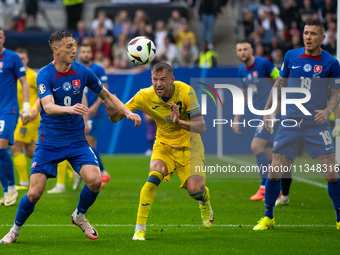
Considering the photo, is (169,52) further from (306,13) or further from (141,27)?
(306,13)

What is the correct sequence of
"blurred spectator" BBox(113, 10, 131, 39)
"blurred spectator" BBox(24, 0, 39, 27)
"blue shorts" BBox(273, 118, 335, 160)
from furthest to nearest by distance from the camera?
"blurred spectator" BBox(24, 0, 39, 27) → "blurred spectator" BBox(113, 10, 131, 39) → "blue shorts" BBox(273, 118, 335, 160)

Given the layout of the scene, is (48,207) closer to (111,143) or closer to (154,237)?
(154,237)

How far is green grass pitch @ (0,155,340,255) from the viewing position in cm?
669

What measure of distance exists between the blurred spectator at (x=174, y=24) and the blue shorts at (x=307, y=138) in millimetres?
13801

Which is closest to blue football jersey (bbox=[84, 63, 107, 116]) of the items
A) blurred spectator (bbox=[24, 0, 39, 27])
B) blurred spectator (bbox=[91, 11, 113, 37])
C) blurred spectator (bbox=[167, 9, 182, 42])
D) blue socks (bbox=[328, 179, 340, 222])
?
blue socks (bbox=[328, 179, 340, 222])

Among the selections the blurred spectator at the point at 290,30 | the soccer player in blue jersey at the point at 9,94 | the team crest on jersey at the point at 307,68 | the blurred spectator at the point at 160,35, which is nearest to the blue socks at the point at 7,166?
the soccer player in blue jersey at the point at 9,94

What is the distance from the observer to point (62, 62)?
6773 millimetres

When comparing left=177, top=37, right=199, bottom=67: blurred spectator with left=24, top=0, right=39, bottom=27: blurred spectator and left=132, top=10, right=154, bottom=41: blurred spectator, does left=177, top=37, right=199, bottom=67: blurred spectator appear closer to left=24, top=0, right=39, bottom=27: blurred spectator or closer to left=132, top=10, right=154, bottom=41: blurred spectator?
left=132, top=10, right=154, bottom=41: blurred spectator

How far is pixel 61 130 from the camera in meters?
6.85

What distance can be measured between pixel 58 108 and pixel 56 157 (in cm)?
72

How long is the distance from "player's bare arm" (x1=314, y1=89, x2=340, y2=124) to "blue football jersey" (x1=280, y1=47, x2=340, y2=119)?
0.29 feet

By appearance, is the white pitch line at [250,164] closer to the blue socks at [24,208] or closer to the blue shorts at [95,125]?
the blue shorts at [95,125]

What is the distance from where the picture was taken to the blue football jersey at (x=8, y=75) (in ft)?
31.0

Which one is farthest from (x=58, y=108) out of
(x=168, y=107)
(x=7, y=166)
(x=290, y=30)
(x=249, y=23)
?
(x=249, y=23)
